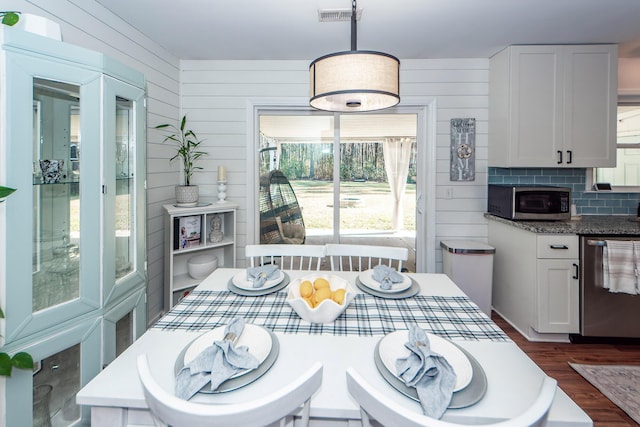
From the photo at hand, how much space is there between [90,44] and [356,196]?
2454 mm

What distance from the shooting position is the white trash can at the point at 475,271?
3.01 meters

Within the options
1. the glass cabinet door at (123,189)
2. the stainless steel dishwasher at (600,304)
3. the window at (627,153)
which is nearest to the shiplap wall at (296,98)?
the stainless steel dishwasher at (600,304)

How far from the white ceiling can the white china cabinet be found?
87cm

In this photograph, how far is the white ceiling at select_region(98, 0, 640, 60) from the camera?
2.29 m

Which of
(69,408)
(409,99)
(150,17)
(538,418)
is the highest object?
(150,17)

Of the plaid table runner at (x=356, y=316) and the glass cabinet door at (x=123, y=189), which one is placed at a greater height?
the glass cabinet door at (x=123, y=189)

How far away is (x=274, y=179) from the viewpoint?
354cm

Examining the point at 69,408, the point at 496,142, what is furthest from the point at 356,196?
the point at 69,408

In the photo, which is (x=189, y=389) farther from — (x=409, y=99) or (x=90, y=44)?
(x=409, y=99)

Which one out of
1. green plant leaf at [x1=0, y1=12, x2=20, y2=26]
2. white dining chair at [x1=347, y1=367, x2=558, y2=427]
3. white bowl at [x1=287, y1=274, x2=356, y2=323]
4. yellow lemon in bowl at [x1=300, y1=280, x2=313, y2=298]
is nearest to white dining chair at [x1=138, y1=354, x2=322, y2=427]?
white dining chair at [x1=347, y1=367, x2=558, y2=427]

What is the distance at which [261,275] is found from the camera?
5.41 feet

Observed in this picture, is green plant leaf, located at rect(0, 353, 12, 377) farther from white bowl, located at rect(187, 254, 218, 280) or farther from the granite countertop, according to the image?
the granite countertop

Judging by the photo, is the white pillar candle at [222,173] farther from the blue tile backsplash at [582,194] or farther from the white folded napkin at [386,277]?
the blue tile backsplash at [582,194]

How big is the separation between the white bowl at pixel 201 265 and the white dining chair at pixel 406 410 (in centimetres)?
253
